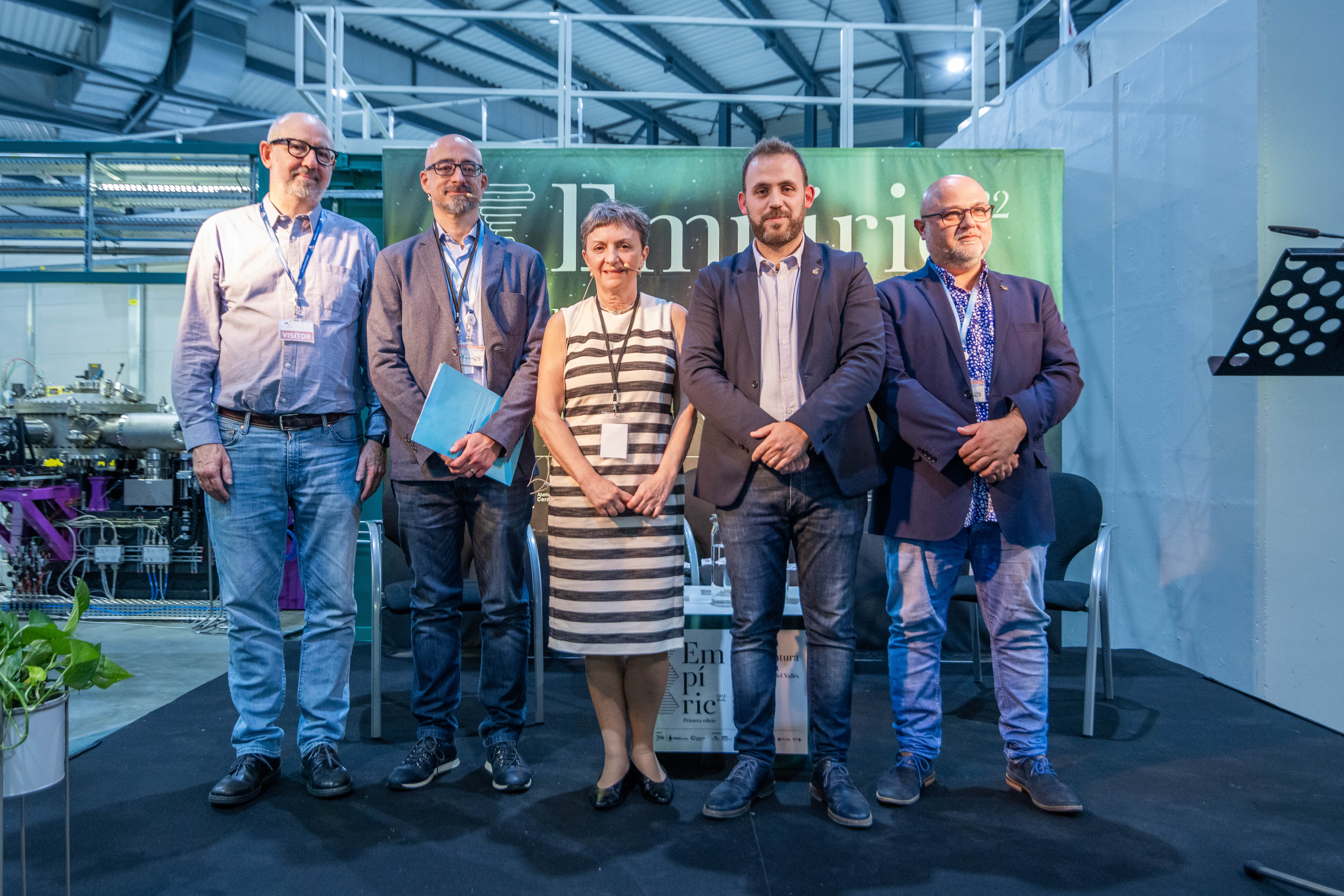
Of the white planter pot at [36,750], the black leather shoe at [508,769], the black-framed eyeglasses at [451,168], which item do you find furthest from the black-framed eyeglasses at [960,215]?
the white planter pot at [36,750]

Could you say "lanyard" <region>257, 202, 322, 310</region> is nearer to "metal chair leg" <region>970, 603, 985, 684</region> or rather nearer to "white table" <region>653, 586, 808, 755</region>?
"white table" <region>653, 586, 808, 755</region>

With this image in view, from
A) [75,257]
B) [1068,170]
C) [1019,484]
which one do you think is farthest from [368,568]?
[75,257]

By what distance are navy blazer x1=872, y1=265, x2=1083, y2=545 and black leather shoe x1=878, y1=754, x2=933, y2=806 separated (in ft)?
2.18

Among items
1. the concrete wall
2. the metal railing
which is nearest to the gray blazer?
the metal railing

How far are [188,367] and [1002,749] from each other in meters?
2.89

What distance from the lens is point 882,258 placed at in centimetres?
433

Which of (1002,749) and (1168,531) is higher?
(1168,531)

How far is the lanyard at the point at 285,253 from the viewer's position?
237 centimetres

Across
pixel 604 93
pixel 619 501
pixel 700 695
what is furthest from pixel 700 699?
pixel 604 93

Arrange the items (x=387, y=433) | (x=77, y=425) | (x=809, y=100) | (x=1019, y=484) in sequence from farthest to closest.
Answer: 1. (x=77, y=425)
2. (x=809, y=100)
3. (x=387, y=433)
4. (x=1019, y=484)

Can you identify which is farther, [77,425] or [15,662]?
[77,425]

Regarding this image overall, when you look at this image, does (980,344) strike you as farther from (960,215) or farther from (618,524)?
(618,524)

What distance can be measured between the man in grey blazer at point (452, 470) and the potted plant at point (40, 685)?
0.93 m

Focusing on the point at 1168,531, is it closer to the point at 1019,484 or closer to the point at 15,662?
the point at 1019,484
